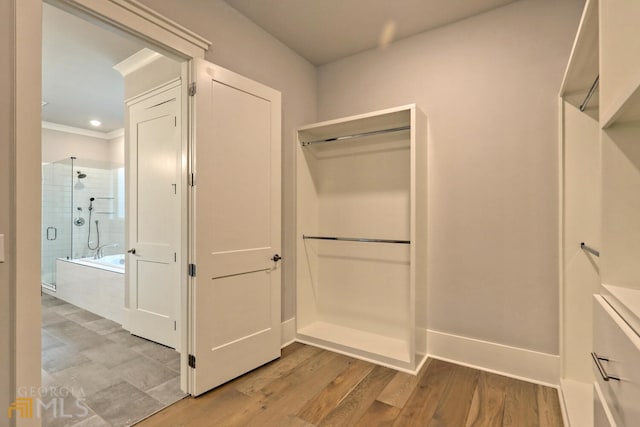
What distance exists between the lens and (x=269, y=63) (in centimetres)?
285

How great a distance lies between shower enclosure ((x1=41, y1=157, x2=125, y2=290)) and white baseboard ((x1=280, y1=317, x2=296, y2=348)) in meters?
3.90

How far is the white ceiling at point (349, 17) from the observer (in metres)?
2.41

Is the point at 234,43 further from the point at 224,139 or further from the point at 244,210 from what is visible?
the point at 244,210

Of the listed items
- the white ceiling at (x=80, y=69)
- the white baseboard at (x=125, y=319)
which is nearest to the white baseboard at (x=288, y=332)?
the white baseboard at (x=125, y=319)

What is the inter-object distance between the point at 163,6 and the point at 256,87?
775 millimetres

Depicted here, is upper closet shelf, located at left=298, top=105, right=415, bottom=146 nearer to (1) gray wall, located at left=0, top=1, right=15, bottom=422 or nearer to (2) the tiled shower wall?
(1) gray wall, located at left=0, top=1, right=15, bottom=422

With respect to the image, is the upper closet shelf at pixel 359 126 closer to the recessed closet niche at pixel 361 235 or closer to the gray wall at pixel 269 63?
the recessed closet niche at pixel 361 235

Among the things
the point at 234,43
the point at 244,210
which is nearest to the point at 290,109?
the point at 234,43

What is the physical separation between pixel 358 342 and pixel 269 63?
2648 millimetres

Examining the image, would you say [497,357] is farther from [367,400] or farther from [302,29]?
[302,29]

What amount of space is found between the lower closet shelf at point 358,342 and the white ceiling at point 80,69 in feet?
10.6

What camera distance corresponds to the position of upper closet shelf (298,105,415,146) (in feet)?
8.70

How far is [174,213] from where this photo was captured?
9.77 ft

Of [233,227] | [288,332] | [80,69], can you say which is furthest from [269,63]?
[288,332]
